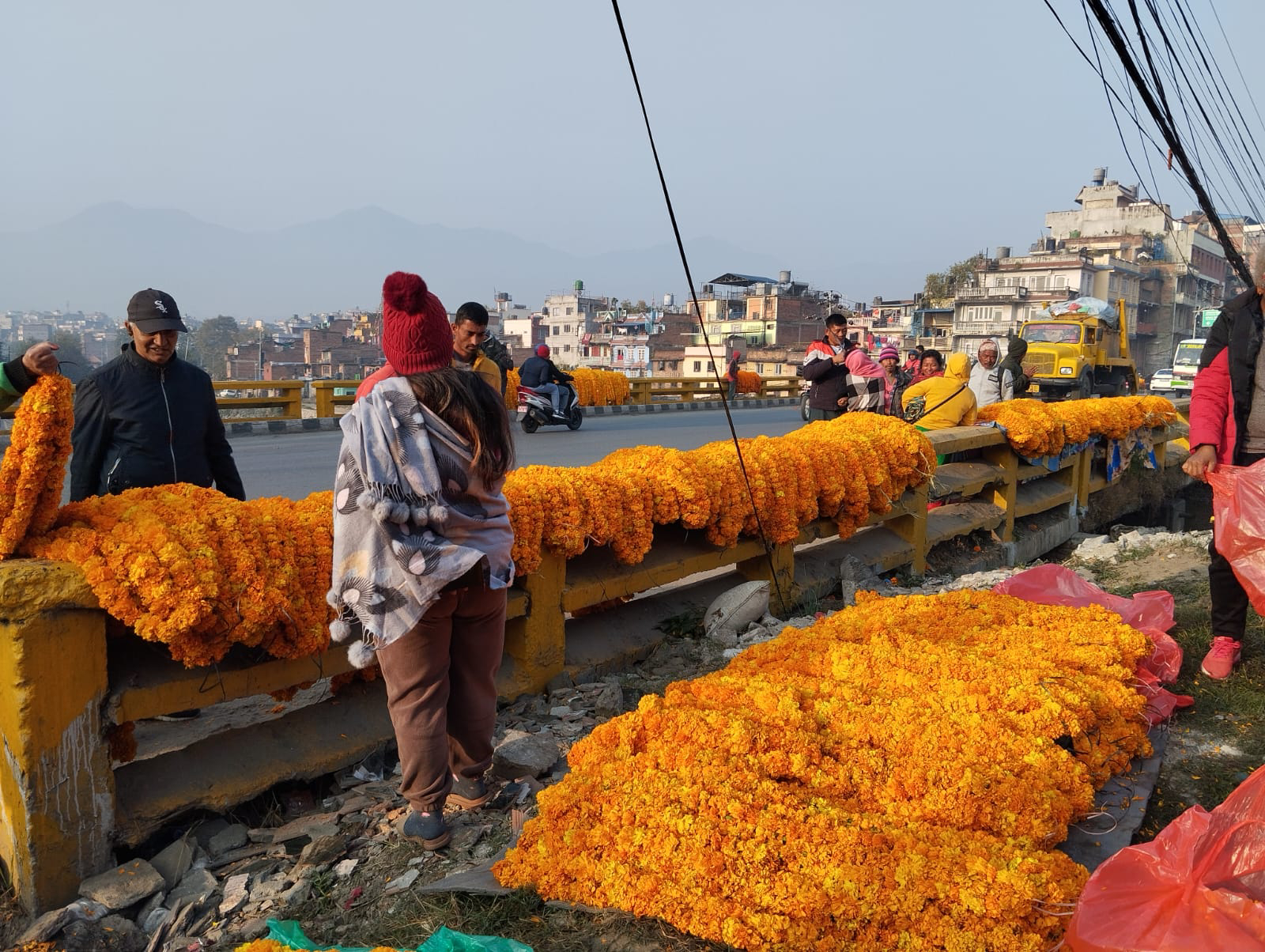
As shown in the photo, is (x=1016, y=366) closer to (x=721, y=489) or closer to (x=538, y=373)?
(x=538, y=373)

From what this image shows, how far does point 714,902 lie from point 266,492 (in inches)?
337

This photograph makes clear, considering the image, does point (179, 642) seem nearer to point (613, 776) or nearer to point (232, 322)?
point (613, 776)

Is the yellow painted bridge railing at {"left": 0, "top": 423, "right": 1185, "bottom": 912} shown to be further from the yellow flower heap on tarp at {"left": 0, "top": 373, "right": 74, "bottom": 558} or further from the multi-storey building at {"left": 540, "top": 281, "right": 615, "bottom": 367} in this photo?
the multi-storey building at {"left": 540, "top": 281, "right": 615, "bottom": 367}

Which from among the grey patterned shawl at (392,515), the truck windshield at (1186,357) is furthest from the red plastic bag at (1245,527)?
the truck windshield at (1186,357)

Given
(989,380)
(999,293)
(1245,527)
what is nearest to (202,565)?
(1245,527)

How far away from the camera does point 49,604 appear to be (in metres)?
2.55

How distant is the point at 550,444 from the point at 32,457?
41.0 feet

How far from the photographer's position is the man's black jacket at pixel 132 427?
11.9ft

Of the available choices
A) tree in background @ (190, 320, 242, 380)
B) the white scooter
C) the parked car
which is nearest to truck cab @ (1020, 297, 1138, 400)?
the parked car

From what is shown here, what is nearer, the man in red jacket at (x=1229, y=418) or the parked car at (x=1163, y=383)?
the man in red jacket at (x=1229, y=418)

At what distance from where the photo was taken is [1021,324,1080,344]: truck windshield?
24219 millimetres

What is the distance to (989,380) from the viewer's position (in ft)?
35.0

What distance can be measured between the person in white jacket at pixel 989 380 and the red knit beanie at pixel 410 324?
9033mm

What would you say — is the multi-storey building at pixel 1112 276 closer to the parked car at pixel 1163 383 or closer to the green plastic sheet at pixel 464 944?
the parked car at pixel 1163 383
